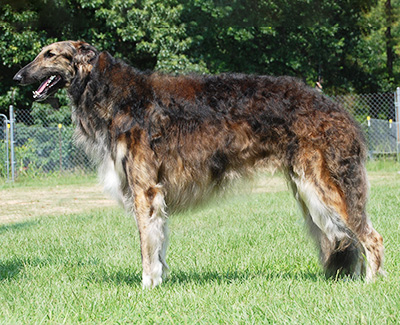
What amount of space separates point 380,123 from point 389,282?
16393mm

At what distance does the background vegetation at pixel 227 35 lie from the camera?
21016mm

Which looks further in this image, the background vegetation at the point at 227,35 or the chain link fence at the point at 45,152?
the background vegetation at the point at 227,35

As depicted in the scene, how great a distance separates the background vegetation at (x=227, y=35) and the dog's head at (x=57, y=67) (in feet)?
52.6

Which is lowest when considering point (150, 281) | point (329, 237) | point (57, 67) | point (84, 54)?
point (150, 281)

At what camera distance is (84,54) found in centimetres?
496

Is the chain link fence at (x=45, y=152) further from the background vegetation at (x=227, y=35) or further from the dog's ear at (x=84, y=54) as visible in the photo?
the dog's ear at (x=84, y=54)

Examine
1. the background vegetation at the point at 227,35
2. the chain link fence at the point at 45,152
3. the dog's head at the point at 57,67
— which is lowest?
the chain link fence at the point at 45,152

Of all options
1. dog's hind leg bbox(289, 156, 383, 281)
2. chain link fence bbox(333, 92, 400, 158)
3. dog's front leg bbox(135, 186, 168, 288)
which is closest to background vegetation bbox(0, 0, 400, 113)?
chain link fence bbox(333, 92, 400, 158)

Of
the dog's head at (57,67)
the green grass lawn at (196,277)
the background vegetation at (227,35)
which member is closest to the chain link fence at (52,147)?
the background vegetation at (227,35)

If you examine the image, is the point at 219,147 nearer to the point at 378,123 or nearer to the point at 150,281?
the point at 150,281

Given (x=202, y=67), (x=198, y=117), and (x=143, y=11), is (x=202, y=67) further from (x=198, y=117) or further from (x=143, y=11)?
(x=198, y=117)

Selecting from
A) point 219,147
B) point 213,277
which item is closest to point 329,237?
point 213,277

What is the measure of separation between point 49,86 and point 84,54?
1.47 ft

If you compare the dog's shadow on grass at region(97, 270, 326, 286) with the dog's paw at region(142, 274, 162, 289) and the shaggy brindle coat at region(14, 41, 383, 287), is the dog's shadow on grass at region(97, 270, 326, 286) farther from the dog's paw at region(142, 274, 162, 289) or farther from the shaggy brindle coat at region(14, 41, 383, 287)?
the shaggy brindle coat at region(14, 41, 383, 287)
